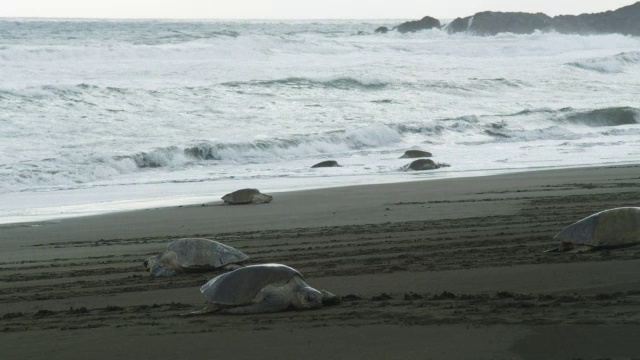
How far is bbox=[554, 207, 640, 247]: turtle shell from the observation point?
6.35m

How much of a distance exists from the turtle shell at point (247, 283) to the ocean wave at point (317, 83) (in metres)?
24.0

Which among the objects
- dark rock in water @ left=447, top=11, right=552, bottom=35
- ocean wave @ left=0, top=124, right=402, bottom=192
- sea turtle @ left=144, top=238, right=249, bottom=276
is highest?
dark rock in water @ left=447, top=11, right=552, bottom=35

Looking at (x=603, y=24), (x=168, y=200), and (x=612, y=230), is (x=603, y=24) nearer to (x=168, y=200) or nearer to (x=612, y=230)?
(x=168, y=200)

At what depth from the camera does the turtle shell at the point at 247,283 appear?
198 inches

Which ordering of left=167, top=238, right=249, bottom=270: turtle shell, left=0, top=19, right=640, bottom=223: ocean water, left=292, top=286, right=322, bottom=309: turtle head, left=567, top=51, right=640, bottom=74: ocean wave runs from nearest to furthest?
left=292, top=286, right=322, bottom=309: turtle head
left=167, top=238, right=249, bottom=270: turtle shell
left=0, top=19, right=640, bottom=223: ocean water
left=567, top=51, right=640, bottom=74: ocean wave

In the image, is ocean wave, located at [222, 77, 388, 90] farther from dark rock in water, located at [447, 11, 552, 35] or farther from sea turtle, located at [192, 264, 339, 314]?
dark rock in water, located at [447, 11, 552, 35]

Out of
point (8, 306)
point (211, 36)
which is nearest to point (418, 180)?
point (8, 306)

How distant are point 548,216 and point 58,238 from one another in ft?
15.2

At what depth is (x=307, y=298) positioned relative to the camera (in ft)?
16.3

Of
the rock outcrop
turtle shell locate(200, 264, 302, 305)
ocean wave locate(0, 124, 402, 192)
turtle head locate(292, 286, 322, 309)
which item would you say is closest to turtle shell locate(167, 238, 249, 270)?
turtle shell locate(200, 264, 302, 305)

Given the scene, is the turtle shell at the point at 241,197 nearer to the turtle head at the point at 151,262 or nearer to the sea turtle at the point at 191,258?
the turtle head at the point at 151,262

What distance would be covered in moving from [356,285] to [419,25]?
76870 millimetres

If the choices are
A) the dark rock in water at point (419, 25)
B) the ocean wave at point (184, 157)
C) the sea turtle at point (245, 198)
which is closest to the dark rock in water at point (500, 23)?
the dark rock in water at point (419, 25)

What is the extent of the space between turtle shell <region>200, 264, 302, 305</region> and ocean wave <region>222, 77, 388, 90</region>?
2403 centimetres
